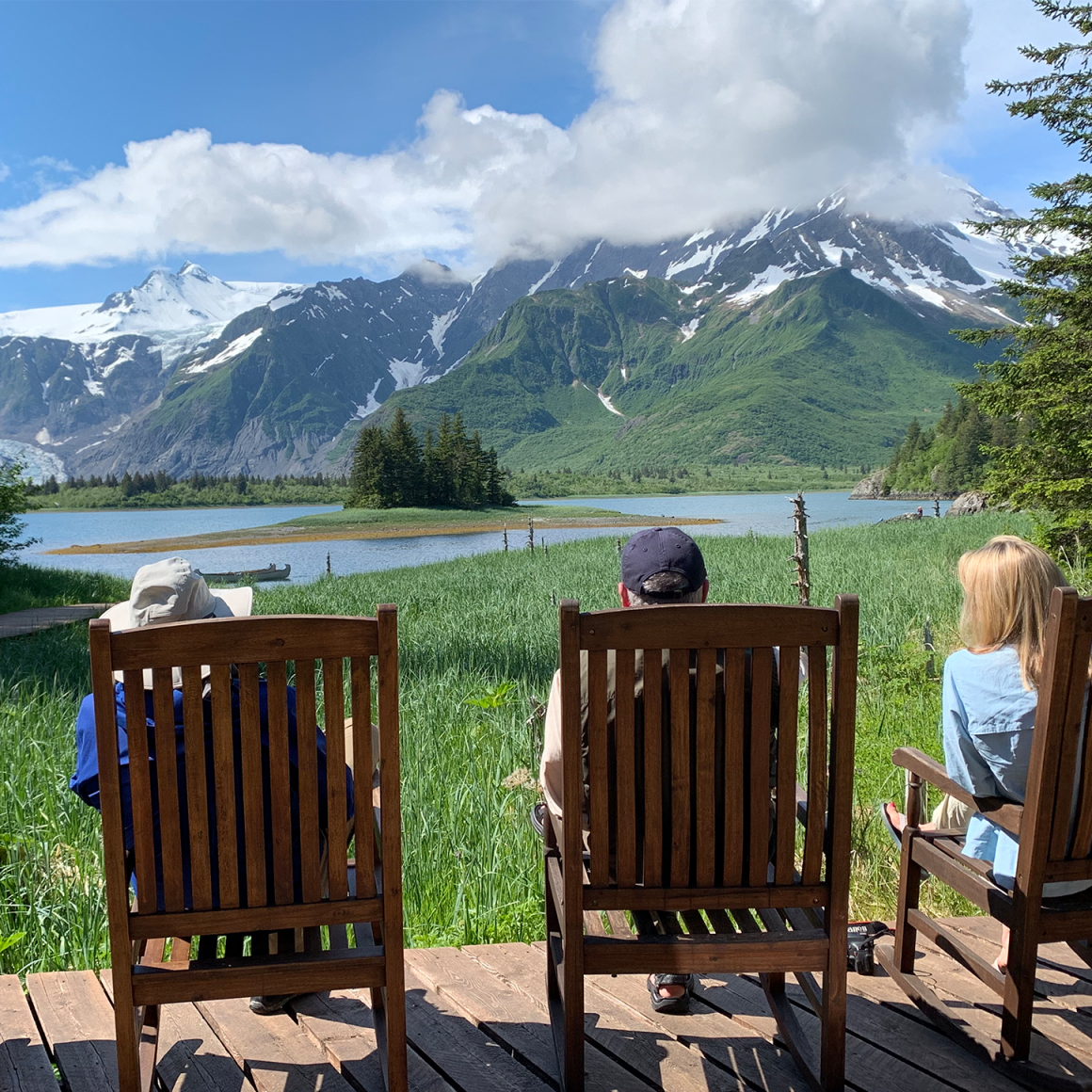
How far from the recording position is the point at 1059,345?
910 cm

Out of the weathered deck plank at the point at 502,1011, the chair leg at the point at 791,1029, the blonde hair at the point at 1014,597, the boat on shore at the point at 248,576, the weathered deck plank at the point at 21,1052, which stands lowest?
the boat on shore at the point at 248,576

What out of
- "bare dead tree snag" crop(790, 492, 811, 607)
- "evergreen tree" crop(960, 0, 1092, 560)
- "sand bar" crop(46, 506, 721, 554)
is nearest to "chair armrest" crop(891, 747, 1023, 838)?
"bare dead tree snag" crop(790, 492, 811, 607)

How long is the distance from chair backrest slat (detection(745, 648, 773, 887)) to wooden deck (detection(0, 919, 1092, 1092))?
0.56m

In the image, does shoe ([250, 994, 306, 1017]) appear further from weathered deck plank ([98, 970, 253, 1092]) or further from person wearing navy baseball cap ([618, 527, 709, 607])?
person wearing navy baseball cap ([618, 527, 709, 607])

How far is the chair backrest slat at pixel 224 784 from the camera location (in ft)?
5.24

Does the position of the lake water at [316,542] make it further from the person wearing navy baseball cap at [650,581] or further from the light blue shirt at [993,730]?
the person wearing navy baseball cap at [650,581]

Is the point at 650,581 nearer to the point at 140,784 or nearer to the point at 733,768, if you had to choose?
the point at 733,768

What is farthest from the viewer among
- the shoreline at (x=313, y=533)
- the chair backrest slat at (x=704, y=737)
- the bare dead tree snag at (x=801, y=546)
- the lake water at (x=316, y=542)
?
the shoreline at (x=313, y=533)

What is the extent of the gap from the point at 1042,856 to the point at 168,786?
1781 mm

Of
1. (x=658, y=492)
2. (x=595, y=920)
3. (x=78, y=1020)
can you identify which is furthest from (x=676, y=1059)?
(x=658, y=492)

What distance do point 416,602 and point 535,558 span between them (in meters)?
9.83

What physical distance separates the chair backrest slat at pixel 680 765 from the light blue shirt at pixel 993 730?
695 mm

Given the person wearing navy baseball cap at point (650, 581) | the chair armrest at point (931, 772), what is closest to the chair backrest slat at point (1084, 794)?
the chair armrest at point (931, 772)

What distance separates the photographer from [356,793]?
1.69 metres
